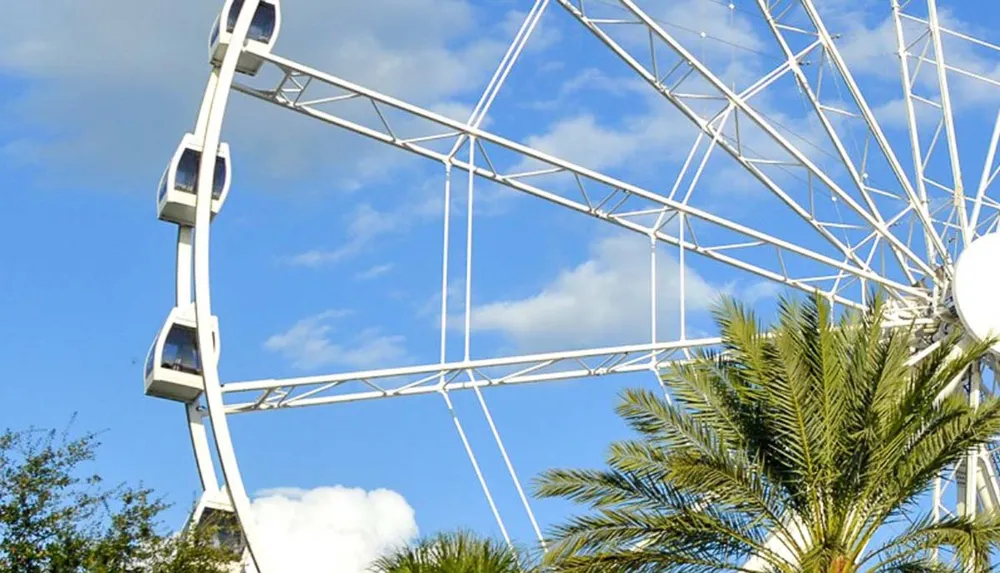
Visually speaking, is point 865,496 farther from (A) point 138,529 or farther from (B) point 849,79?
(B) point 849,79

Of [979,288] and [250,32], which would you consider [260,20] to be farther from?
[979,288]

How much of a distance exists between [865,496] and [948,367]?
165cm

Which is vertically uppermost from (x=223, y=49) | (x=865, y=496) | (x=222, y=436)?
(x=223, y=49)

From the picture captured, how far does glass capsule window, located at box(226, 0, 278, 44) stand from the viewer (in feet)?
88.3

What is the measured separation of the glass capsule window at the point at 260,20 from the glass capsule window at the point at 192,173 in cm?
202

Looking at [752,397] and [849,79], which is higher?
[849,79]

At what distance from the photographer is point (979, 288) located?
26844 mm

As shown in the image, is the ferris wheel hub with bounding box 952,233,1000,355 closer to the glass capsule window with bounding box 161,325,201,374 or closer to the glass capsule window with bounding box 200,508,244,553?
the glass capsule window with bounding box 200,508,244,553

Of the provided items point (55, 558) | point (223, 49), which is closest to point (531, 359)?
point (223, 49)

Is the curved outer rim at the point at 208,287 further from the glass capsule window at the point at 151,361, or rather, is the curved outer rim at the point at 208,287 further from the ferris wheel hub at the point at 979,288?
the ferris wheel hub at the point at 979,288

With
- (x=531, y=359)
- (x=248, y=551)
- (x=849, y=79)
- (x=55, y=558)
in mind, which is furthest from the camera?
(x=849, y=79)

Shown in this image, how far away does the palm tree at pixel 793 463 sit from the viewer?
17.6 m

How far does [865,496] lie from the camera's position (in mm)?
17594

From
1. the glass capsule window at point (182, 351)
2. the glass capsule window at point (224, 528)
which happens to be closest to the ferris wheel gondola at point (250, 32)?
the glass capsule window at point (182, 351)
